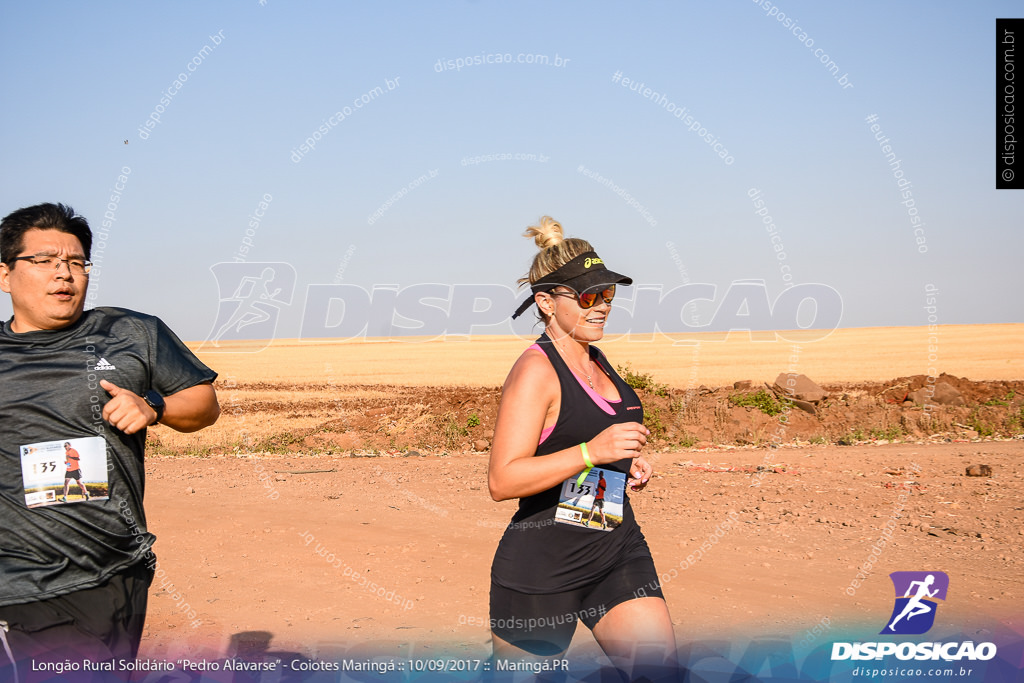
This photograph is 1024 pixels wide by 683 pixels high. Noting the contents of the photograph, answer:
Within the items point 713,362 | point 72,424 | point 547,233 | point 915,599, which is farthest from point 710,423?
point 713,362

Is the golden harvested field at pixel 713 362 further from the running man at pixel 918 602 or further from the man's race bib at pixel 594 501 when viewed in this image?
the man's race bib at pixel 594 501

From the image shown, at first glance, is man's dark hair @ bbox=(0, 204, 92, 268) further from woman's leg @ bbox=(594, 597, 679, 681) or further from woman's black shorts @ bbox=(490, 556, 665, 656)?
woman's leg @ bbox=(594, 597, 679, 681)

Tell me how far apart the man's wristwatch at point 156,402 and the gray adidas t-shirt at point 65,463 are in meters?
0.04

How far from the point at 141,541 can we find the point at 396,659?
2441 mm

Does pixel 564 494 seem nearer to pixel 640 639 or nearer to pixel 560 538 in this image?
pixel 560 538

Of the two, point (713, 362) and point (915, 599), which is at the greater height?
point (713, 362)

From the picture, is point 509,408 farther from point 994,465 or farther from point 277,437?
point 277,437

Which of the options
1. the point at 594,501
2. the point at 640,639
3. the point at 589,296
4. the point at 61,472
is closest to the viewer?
the point at 61,472

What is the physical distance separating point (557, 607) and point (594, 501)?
0.43 m

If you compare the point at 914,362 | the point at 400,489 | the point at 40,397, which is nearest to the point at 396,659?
the point at 40,397

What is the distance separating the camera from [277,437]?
1611cm

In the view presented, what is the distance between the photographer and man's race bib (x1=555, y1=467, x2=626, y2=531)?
337 centimetres

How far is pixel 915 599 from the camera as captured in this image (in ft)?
19.3

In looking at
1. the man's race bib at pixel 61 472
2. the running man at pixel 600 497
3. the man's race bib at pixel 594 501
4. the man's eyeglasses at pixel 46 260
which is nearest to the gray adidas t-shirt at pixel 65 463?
the man's race bib at pixel 61 472
